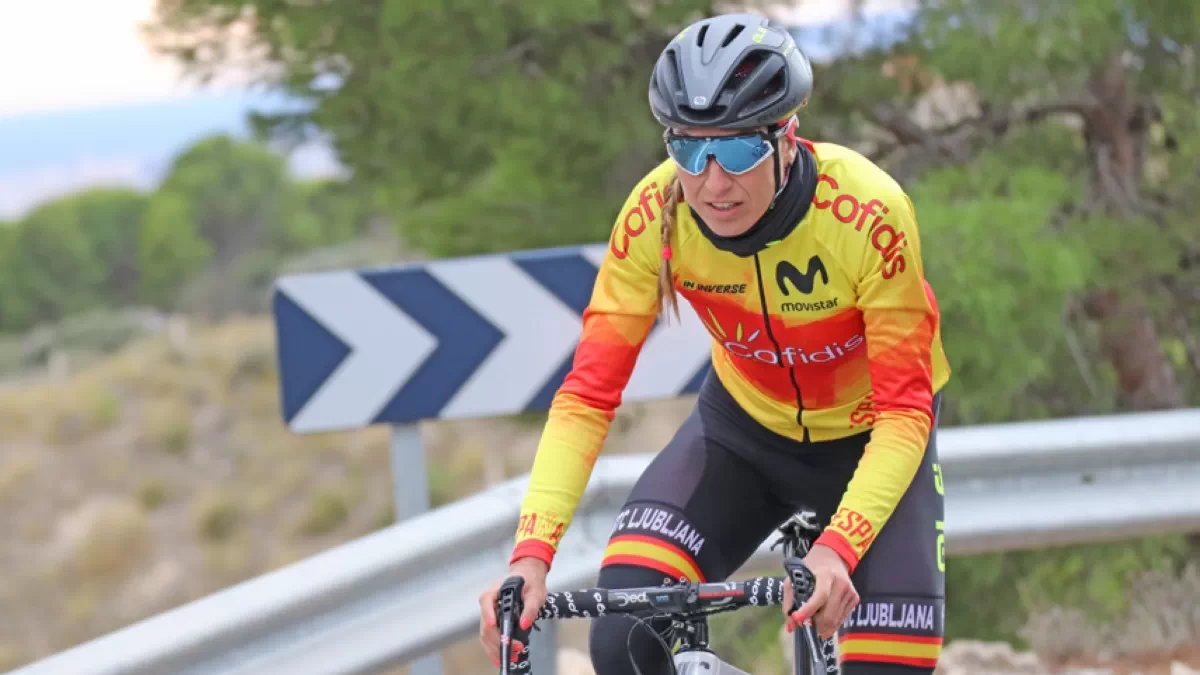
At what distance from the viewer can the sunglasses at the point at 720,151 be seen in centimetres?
270

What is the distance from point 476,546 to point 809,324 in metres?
1.13

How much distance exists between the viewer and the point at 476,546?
3572mm

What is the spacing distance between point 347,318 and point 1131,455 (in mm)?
2519

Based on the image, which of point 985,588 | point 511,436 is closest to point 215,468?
point 511,436

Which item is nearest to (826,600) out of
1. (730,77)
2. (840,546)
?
(840,546)

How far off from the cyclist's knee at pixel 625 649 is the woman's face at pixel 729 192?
0.86m

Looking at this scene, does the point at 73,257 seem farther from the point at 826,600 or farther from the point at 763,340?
the point at 826,600

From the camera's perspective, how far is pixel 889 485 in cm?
283

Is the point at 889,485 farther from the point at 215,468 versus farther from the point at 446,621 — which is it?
the point at 215,468

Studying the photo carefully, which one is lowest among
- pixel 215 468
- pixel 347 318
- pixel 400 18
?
pixel 347 318

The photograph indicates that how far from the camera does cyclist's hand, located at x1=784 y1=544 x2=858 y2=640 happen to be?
2465 millimetres

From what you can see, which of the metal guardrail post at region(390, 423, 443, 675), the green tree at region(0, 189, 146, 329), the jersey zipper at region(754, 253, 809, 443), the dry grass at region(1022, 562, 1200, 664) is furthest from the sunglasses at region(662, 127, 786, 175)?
the green tree at region(0, 189, 146, 329)

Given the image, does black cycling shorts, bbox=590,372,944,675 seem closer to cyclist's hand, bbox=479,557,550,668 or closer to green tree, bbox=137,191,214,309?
cyclist's hand, bbox=479,557,550,668

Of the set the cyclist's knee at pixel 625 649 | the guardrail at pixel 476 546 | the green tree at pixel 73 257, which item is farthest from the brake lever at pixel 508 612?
the green tree at pixel 73 257
